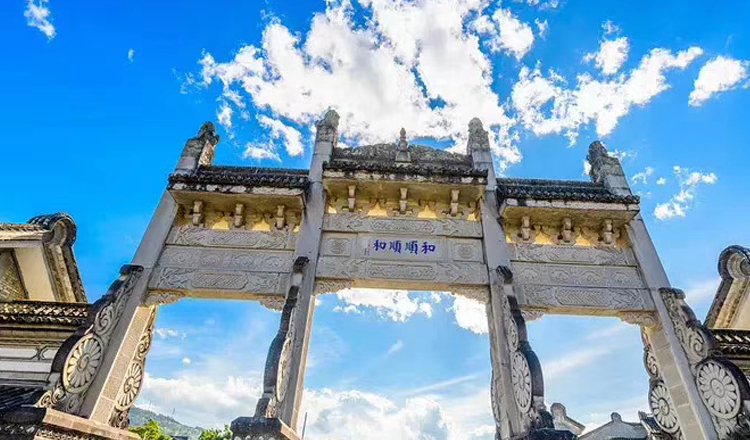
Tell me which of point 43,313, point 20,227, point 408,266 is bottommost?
point 43,313

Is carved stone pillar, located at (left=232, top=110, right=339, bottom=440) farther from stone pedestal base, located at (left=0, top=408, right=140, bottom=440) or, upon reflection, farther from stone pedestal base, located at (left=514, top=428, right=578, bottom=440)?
stone pedestal base, located at (left=514, top=428, right=578, bottom=440)

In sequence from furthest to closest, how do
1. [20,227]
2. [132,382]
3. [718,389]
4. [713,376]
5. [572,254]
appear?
[20,227] → [572,254] → [132,382] → [713,376] → [718,389]

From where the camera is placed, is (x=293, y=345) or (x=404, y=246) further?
(x=404, y=246)

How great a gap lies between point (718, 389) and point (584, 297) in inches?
94.3

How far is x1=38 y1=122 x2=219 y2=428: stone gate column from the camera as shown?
6.21m

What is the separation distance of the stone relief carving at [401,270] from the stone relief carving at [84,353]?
153 inches

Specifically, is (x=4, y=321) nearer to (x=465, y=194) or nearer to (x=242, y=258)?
(x=242, y=258)

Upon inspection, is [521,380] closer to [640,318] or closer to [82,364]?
[640,318]

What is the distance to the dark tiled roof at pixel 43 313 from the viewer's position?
768 centimetres

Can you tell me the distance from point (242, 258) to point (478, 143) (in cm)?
672

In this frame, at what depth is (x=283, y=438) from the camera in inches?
201

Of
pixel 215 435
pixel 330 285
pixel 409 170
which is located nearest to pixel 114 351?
pixel 330 285

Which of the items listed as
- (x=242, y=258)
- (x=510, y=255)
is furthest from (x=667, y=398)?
(x=242, y=258)

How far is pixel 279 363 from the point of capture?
20.3 feet
